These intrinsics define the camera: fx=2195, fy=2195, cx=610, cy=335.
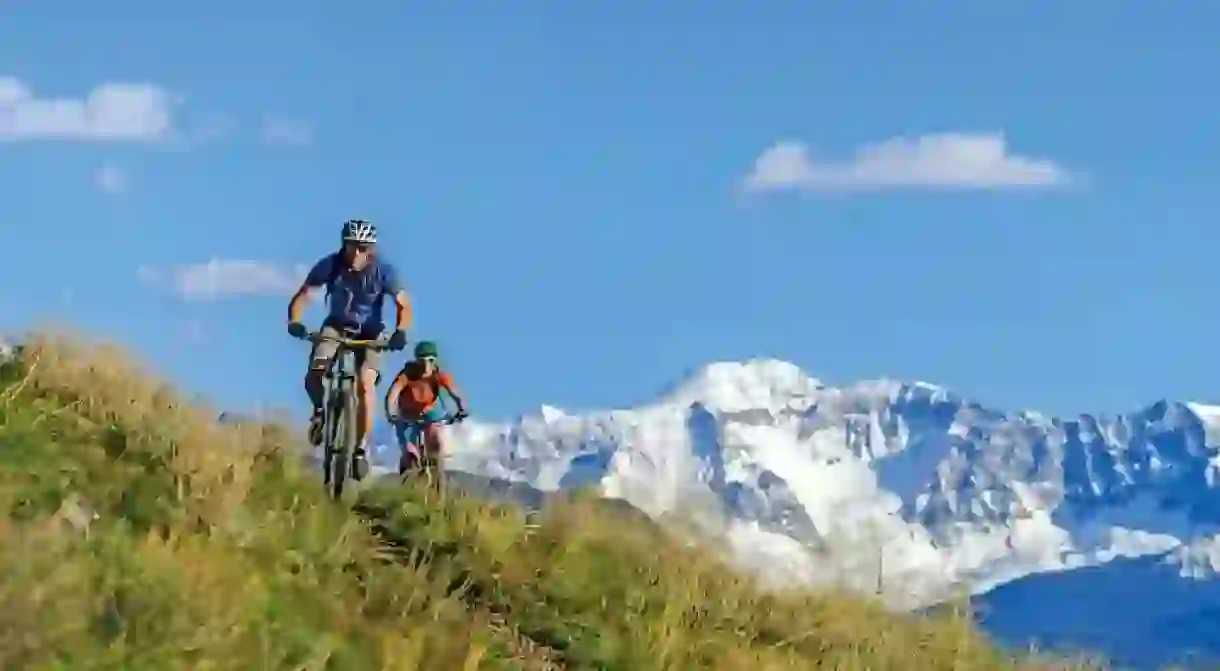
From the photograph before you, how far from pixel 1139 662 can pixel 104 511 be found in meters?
9.71

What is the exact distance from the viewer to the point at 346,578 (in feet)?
41.9

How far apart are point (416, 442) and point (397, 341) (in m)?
2.04

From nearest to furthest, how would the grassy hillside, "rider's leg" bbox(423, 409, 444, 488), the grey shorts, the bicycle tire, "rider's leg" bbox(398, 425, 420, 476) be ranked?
the grassy hillside
the bicycle tire
the grey shorts
"rider's leg" bbox(423, 409, 444, 488)
"rider's leg" bbox(398, 425, 420, 476)

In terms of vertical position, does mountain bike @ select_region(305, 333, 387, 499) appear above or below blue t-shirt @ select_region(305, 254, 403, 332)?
below

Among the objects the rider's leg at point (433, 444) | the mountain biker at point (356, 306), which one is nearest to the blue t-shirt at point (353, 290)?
the mountain biker at point (356, 306)

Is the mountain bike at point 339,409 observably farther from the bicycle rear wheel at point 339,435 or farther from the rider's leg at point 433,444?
A: the rider's leg at point 433,444

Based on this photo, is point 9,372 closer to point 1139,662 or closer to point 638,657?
point 638,657

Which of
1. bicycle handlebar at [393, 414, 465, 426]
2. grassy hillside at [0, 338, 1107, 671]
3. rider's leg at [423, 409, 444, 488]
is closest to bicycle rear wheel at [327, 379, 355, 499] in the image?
grassy hillside at [0, 338, 1107, 671]

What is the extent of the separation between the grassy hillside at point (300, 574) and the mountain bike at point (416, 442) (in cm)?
121

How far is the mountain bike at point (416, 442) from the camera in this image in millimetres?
17188

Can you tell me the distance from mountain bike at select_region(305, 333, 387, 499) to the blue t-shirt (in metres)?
0.16

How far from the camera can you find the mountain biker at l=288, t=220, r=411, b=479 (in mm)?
15664

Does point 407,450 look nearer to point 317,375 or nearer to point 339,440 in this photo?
point 317,375

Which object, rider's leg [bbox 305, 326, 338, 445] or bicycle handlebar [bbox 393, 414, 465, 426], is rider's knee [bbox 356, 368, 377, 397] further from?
bicycle handlebar [bbox 393, 414, 465, 426]
